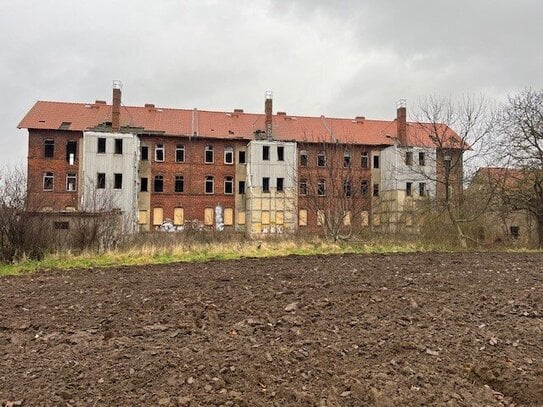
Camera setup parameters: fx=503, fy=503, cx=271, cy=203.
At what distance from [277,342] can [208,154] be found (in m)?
45.0

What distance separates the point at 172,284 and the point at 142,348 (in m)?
3.34

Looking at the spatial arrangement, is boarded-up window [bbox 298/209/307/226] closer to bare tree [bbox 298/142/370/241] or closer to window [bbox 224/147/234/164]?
window [bbox 224/147/234/164]

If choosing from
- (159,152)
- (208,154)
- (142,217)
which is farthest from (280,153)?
(142,217)

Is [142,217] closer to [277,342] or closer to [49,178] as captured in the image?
→ [49,178]

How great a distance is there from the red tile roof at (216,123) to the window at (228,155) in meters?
1.25

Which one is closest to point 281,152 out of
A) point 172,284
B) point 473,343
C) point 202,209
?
point 202,209

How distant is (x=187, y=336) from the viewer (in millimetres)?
5441

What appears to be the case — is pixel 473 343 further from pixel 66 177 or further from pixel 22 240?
pixel 66 177

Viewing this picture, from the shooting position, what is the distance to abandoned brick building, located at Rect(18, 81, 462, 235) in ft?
146

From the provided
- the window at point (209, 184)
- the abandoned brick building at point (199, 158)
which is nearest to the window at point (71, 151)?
the abandoned brick building at point (199, 158)

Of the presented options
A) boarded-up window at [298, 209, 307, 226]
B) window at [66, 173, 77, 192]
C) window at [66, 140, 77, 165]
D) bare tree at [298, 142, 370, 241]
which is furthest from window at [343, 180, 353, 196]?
window at [66, 140, 77, 165]

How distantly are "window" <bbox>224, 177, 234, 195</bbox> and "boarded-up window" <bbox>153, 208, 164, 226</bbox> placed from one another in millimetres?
6472

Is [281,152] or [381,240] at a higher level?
[281,152]

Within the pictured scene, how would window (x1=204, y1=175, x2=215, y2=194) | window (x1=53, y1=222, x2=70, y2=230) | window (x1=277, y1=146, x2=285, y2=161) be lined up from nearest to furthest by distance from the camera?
1. window (x1=53, y1=222, x2=70, y2=230)
2. window (x1=277, y1=146, x2=285, y2=161)
3. window (x1=204, y1=175, x2=215, y2=194)
